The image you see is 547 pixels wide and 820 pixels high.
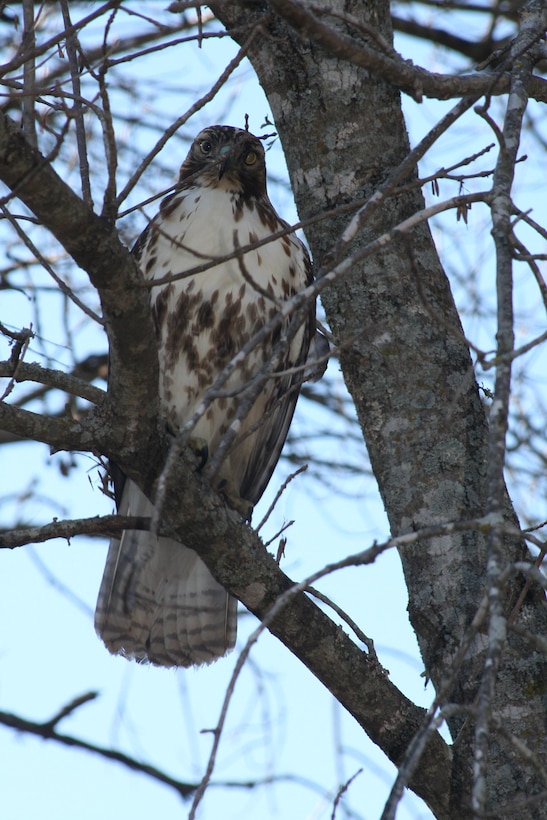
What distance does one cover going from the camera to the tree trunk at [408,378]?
8.01ft

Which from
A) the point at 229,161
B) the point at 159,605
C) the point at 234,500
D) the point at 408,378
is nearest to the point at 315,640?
the point at 408,378

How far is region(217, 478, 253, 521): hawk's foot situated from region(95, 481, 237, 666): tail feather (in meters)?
0.27

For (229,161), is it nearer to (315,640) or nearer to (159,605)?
(159,605)

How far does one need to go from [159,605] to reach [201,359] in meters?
0.94

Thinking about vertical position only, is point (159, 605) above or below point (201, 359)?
below

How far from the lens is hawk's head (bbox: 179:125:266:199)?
3900mm

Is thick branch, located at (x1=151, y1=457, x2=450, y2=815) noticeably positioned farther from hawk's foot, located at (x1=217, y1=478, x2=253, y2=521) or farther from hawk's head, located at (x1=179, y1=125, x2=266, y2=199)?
hawk's head, located at (x1=179, y1=125, x2=266, y2=199)

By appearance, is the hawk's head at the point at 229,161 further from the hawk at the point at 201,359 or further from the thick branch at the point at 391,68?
the thick branch at the point at 391,68

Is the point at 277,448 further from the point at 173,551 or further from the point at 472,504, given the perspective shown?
the point at 472,504

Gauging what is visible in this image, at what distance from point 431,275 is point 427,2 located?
9.52 feet

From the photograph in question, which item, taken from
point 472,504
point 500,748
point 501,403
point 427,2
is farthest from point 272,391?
point 427,2

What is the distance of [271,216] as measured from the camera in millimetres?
3910

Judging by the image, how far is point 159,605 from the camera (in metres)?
3.72

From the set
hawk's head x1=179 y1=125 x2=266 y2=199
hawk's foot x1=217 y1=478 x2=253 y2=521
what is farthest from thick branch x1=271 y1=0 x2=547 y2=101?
hawk's foot x1=217 y1=478 x2=253 y2=521
